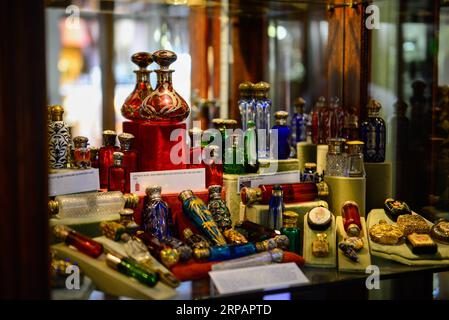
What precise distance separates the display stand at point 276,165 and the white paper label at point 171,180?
23 centimetres

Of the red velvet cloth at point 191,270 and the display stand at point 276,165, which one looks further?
the display stand at point 276,165

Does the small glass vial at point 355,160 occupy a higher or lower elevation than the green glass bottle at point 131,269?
higher

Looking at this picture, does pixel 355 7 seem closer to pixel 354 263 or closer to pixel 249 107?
pixel 249 107

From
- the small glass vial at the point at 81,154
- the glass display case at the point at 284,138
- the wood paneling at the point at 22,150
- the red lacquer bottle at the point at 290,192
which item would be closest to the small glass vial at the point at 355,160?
the glass display case at the point at 284,138

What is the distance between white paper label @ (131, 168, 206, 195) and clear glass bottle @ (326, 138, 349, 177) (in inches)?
17.0

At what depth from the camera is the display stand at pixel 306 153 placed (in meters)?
2.66

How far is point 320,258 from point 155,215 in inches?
18.4

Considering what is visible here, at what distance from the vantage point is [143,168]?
2100 mm

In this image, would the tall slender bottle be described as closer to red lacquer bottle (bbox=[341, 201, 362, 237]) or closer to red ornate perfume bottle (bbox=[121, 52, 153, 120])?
red ornate perfume bottle (bbox=[121, 52, 153, 120])

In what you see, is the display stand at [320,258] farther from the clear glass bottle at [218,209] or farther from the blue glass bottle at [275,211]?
the clear glass bottle at [218,209]

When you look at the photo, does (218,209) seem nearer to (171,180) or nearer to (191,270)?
(171,180)

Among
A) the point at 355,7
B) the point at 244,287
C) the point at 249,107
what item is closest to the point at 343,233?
the point at 244,287

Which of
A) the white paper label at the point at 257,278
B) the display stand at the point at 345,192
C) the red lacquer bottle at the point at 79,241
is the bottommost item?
the white paper label at the point at 257,278

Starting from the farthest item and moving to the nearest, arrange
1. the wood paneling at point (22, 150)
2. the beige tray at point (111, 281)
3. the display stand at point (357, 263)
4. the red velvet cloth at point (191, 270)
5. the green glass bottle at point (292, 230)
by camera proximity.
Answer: the green glass bottle at point (292, 230)
the display stand at point (357, 263)
the red velvet cloth at point (191, 270)
the beige tray at point (111, 281)
the wood paneling at point (22, 150)
